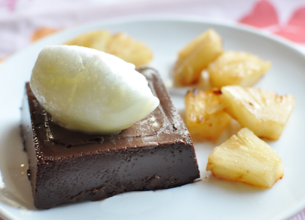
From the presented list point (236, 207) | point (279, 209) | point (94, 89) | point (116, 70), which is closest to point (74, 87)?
point (94, 89)

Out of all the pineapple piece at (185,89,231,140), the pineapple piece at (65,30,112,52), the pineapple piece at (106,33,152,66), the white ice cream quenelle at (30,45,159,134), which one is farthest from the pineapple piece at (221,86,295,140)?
the pineapple piece at (65,30,112,52)

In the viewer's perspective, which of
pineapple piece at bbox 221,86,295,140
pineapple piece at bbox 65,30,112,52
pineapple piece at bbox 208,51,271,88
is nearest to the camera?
pineapple piece at bbox 221,86,295,140

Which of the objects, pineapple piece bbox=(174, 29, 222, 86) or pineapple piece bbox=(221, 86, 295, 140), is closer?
pineapple piece bbox=(221, 86, 295, 140)

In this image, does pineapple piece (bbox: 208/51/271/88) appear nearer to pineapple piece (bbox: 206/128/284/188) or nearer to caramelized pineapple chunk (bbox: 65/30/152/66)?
caramelized pineapple chunk (bbox: 65/30/152/66)

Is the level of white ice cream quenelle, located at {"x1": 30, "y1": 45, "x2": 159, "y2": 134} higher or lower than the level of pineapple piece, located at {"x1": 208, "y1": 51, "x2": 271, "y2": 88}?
higher

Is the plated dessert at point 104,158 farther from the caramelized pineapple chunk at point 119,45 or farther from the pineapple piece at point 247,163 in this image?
the caramelized pineapple chunk at point 119,45

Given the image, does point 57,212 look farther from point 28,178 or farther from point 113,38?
point 113,38

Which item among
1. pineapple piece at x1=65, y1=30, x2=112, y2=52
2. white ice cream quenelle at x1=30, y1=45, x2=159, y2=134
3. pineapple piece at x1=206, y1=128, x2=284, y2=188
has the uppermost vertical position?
white ice cream quenelle at x1=30, y1=45, x2=159, y2=134

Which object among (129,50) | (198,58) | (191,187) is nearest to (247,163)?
(191,187)
